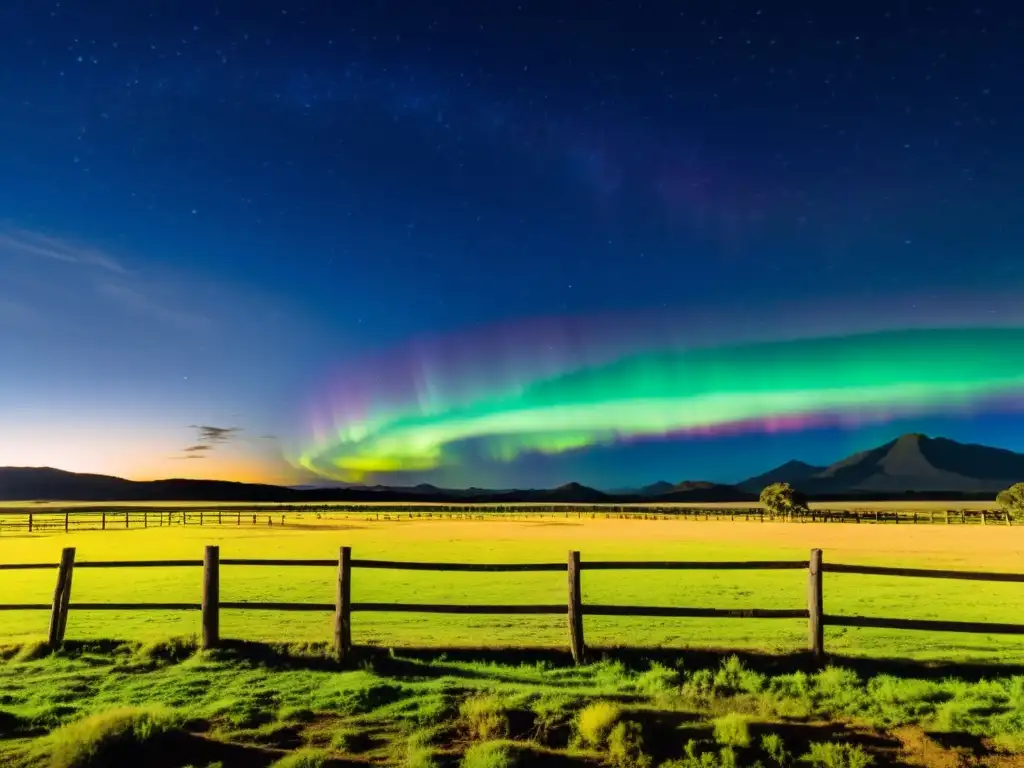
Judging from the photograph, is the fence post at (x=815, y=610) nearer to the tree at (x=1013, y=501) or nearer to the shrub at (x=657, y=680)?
the shrub at (x=657, y=680)

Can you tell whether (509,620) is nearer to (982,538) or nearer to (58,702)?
(58,702)

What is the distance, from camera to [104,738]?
7.45 meters

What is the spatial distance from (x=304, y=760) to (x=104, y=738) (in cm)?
204

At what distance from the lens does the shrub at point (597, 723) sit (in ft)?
25.5

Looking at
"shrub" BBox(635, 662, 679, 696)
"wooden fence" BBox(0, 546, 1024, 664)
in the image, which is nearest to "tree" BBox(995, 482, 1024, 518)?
"wooden fence" BBox(0, 546, 1024, 664)

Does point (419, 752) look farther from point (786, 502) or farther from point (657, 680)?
point (786, 502)

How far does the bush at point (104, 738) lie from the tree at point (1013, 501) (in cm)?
10045

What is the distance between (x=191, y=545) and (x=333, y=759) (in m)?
42.2

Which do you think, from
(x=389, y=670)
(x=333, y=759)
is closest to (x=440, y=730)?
(x=333, y=759)

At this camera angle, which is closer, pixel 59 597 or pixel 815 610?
pixel 815 610

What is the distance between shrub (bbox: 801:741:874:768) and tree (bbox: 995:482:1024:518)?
96.6 meters

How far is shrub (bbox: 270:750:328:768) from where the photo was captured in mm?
7164

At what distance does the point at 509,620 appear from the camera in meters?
18.1

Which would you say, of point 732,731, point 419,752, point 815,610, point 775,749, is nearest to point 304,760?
point 419,752
